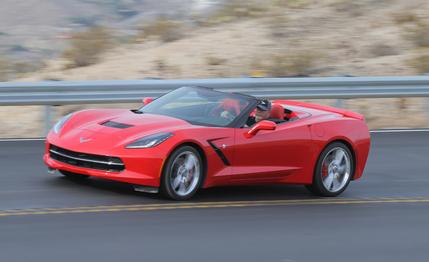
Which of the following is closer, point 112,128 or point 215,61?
point 112,128

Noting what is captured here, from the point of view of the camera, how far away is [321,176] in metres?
10.8

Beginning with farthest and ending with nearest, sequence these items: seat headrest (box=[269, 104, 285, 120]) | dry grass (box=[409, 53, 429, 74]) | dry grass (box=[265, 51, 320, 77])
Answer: dry grass (box=[409, 53, 429, 74]), dry grass (box=[265, 51, 320, 77]), seat headrest (box=[269, 104, 285, 120])

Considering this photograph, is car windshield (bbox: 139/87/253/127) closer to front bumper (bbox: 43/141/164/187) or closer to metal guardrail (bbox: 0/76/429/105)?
front bumper (bbox: 43/141/164/187)

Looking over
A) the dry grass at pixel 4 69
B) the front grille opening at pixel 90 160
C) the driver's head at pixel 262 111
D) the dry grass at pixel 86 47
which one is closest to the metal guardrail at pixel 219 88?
the driver's head at pixel 262 111

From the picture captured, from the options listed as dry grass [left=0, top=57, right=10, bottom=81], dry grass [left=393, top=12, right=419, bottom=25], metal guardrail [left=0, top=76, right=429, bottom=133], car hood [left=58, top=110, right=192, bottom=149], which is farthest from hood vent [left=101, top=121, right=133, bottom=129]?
dry grass [left=393, top=12, right=419, bottom=25]

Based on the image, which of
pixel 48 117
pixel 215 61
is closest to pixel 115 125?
pixel 48 117

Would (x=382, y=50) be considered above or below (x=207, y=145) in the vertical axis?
above

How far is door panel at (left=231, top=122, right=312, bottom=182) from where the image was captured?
10.1m

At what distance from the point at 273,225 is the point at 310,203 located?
140cm

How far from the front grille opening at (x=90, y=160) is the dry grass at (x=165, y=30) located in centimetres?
1443

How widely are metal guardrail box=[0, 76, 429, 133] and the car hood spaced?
4814 millimetres

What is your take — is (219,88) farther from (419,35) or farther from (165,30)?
(419,35)

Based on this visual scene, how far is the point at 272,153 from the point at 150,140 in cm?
155

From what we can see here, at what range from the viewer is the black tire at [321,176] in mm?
10773
